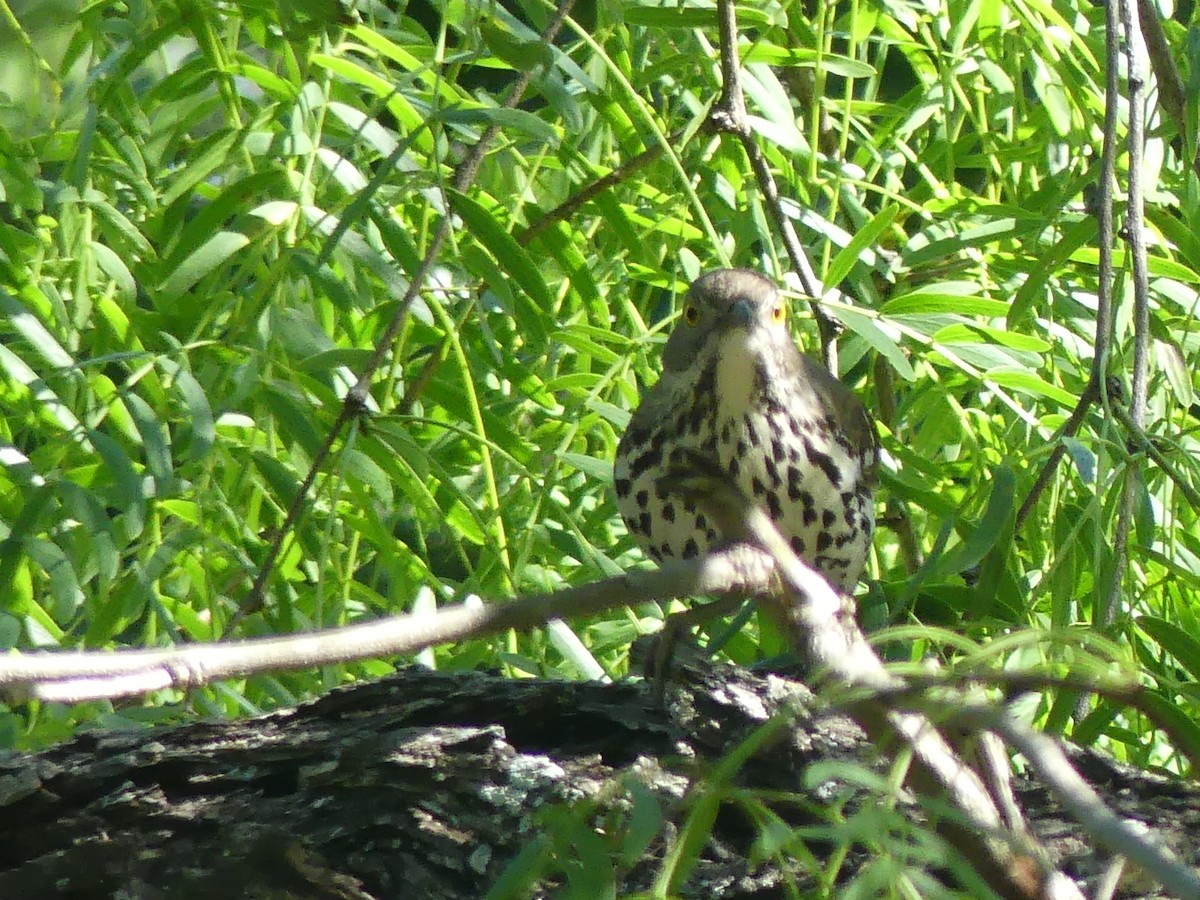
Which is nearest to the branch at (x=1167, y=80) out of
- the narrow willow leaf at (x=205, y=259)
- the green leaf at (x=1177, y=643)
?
the green leaf at (x=1177, y=643)

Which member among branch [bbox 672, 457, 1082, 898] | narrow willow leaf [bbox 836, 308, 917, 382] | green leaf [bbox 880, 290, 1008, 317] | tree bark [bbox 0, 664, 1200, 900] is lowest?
tree bark [bbox 0, 664, 1200, 900]

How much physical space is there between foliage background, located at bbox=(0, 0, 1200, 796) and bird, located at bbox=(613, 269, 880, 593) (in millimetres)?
71

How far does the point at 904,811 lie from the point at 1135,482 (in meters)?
0.40

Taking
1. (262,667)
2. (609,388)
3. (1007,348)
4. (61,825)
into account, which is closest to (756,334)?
(609,388)

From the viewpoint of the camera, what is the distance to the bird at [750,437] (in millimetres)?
2230

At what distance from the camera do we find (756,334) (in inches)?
90.1

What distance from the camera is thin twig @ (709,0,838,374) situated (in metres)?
1.96

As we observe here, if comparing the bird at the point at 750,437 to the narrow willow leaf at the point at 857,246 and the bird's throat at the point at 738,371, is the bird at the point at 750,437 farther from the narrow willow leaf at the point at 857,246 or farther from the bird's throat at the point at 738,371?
the narrow willow leaf at the point at 857,246

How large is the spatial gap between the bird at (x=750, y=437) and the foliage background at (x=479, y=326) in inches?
2.8

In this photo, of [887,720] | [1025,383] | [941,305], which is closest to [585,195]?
[941,305]

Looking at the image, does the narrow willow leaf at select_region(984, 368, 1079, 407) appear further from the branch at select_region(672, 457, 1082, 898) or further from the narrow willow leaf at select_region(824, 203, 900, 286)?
the branch at select_region(672, 457, 1082, 898)

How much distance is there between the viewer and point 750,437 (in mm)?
2285

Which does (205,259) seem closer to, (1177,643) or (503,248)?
(503,248)

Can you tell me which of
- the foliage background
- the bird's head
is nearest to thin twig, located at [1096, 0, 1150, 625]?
the foliage background
